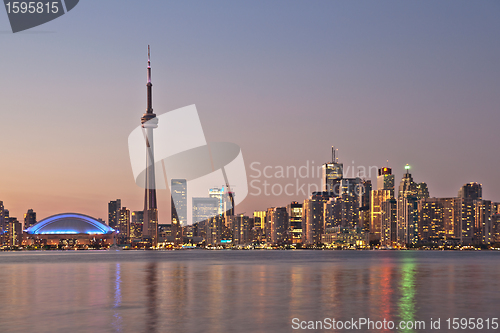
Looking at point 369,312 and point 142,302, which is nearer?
point 369,312

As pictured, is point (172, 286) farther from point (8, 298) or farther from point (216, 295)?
point (8, 298)

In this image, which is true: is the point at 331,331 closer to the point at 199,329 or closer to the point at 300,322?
the point at 300,322

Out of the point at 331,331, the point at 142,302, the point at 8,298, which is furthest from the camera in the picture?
the point at 8,298

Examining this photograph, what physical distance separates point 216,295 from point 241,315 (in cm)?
1550

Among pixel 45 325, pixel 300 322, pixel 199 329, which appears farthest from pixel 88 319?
pixel 300 322

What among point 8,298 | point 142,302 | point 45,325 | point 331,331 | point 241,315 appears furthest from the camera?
point 8,298

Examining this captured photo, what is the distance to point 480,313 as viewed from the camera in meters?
44.4

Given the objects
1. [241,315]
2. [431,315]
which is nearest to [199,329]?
[241,315]

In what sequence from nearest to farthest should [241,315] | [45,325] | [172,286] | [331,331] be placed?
[331,331] → [45,325] → [241,315] → [172,286]

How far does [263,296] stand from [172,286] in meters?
16.8

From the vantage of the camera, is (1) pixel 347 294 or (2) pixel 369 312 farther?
(1) pixel 347 294

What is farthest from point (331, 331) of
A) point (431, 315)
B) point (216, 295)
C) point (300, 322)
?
point (216, 295)

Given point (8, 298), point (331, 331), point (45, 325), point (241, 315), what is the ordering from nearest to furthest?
point (331, 331), point (45, 325), point (241, 315), point (8, 298)

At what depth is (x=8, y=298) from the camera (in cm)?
5572
